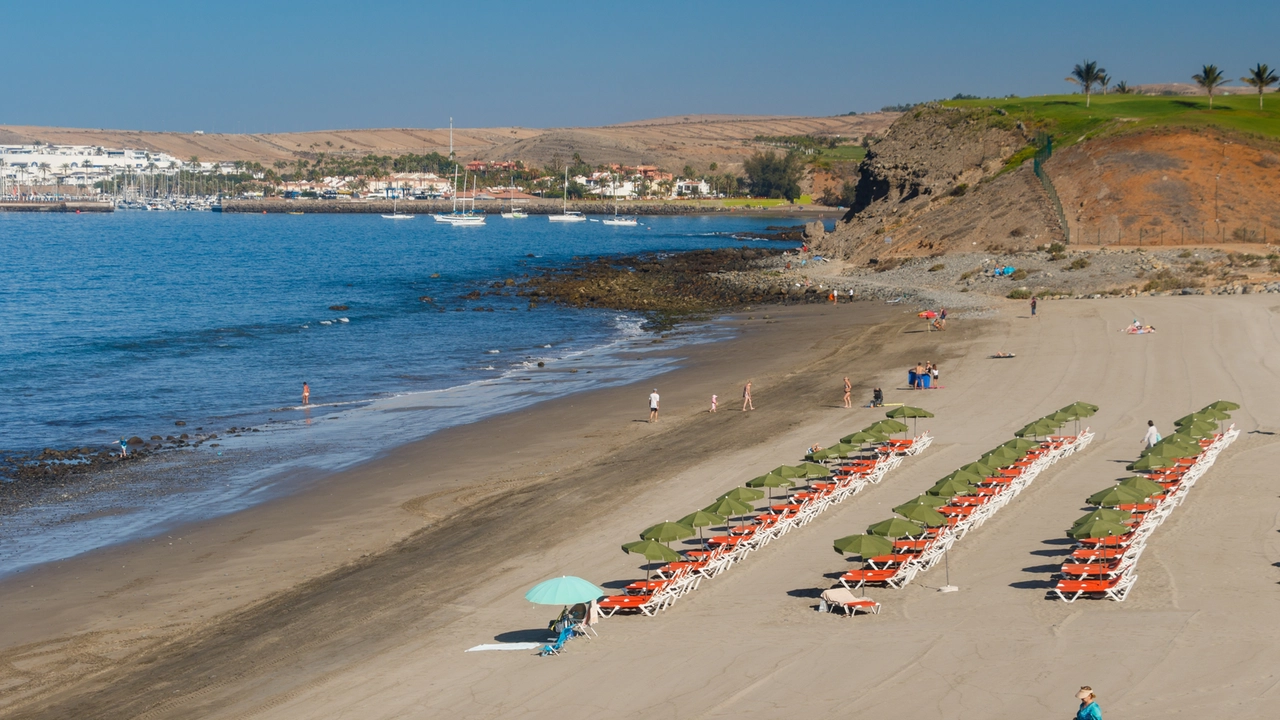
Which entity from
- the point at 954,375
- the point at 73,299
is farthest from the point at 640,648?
the point at 73,299

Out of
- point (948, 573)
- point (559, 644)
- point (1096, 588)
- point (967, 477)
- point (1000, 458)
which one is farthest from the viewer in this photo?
point (1000, 458)

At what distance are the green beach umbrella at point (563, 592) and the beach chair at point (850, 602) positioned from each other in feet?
12.0

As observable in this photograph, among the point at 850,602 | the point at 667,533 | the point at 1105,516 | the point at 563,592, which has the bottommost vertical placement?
the point at 850,602

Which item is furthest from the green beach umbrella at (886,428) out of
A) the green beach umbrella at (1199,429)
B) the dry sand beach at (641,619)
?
the green beach umbrella at (1199,429)

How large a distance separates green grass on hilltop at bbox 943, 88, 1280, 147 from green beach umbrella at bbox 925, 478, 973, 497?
217ft

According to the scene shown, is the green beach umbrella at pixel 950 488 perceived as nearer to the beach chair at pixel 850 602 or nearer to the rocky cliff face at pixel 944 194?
the beach chair at pixel 850 602

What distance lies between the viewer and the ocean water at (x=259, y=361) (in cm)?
2942

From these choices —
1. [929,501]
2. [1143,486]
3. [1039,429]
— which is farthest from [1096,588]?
[1039,429]

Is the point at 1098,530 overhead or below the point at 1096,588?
overhead

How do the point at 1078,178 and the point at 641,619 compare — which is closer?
the point at 641,619

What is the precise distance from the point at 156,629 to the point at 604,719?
29.4 ft

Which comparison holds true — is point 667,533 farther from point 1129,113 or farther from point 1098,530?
point 1129,113

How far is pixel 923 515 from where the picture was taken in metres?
19.7

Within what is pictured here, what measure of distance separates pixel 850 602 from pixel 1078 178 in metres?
65.8
